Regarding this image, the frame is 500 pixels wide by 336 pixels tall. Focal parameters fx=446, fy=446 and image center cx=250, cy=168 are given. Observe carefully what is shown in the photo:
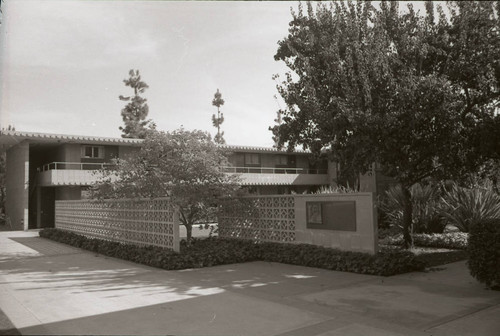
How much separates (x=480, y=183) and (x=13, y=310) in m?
16.5

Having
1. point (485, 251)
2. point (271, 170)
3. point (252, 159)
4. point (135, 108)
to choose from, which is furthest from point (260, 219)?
point (135, 108)

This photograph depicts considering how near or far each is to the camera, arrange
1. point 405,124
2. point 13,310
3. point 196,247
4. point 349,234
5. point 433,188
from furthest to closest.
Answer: point 433,188
point 196,247
point 349,234
point 405,124
point 13,310

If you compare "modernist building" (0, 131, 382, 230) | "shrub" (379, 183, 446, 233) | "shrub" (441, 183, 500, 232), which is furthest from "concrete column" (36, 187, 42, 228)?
"shrub" (441, 183, 500, 232)

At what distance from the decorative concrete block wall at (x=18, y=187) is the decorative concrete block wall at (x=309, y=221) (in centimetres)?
1770

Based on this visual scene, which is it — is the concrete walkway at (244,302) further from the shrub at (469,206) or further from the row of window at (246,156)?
the row of window at (246,156)

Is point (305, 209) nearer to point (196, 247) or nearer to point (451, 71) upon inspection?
point (196, 247)

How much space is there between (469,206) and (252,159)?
954 inches

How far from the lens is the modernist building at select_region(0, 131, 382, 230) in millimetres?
27500

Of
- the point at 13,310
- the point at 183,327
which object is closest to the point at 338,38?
the point at 183,327

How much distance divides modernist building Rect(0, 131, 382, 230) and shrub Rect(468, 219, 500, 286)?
53.6 feet

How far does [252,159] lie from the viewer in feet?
125

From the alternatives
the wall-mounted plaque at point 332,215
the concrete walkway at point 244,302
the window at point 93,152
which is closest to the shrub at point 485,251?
the concrete walkway at point 244,302

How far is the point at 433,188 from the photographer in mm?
16391

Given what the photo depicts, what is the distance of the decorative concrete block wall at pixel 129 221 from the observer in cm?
1270
